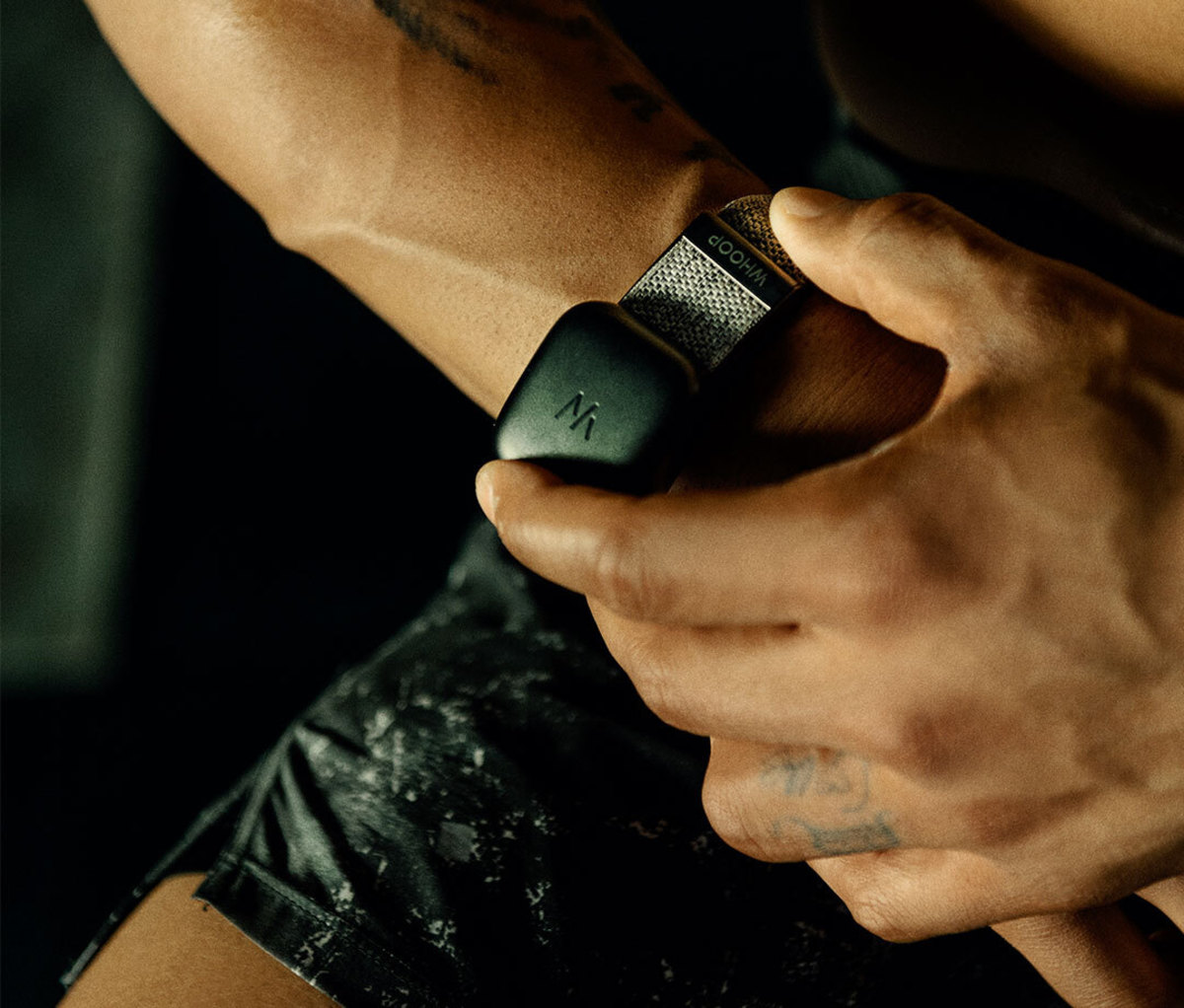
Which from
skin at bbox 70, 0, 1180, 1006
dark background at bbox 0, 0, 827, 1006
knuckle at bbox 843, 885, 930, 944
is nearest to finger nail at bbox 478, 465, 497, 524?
skin at bbox 70, 0, 1180, 1006

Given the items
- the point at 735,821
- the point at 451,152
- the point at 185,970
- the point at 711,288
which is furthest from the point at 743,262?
the point at 185,970

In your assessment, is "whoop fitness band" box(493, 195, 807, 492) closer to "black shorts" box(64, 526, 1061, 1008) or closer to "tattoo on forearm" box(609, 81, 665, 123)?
"tattoo on forearm" box(609, 81, 665, 123)

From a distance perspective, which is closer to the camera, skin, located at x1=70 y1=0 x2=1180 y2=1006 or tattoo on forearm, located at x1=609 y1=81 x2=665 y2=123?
skin, located at x1=70 y1=0 x2=1180 y2=1006

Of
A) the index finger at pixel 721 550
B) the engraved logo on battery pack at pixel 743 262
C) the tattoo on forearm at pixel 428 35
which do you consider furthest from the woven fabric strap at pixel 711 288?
the tattoo on forearm at pixel 428 35

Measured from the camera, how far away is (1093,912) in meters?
0.65

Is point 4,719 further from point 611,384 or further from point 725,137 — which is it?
point 725,137

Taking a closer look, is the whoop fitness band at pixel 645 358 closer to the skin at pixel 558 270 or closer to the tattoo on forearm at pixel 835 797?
the skin at pixel 558 270

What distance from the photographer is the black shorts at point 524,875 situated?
722 millimetres

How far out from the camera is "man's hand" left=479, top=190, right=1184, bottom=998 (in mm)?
521

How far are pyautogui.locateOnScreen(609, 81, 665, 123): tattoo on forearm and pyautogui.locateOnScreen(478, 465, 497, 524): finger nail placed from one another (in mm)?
330

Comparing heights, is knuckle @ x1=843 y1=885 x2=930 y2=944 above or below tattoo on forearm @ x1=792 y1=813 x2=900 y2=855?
below

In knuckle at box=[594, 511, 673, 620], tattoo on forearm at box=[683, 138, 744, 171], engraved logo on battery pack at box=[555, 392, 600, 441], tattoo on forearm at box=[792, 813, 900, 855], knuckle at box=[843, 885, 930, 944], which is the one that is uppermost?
tattoo on forearm at box=[683, 138, 744, 171]

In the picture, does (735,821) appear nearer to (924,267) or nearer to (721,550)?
(721,550)

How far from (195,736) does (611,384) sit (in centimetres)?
109
